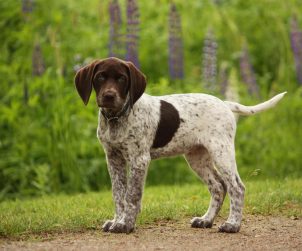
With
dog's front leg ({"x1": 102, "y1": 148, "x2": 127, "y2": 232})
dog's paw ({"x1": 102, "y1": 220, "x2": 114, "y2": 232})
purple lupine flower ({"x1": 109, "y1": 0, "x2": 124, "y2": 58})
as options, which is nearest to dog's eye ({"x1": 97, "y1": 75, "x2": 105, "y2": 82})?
dog's front leg ({"x1": 102, "y1": 148, "x2": 127, "y2": 232})

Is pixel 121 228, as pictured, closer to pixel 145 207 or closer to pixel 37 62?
Answer: pixel 145 207

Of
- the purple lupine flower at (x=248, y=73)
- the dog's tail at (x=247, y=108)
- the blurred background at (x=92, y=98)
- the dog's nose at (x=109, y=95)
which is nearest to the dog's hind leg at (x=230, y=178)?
the dog's tail at (x=247, y=108)

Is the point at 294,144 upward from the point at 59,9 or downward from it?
downward

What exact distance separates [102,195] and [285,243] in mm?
3583

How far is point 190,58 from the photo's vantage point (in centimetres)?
1432

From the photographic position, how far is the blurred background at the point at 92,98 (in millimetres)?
10789

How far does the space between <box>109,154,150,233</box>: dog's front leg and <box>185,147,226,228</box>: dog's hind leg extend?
0.72 m

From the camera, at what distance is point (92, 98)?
11.0 m

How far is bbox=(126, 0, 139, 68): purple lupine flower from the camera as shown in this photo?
35.0ft

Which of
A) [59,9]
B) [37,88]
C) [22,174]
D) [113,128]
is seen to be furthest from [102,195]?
[59,9]

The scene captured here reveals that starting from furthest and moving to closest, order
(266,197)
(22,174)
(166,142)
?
(22,174) < (266,197) < (166,142)

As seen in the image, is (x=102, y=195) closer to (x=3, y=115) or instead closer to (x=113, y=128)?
(x=3, y=115)

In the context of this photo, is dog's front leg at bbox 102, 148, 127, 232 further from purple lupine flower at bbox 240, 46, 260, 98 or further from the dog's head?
purple lupine flower at bbox 240, 46, 260, 98

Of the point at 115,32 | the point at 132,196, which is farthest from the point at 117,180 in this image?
the point at 115,32
